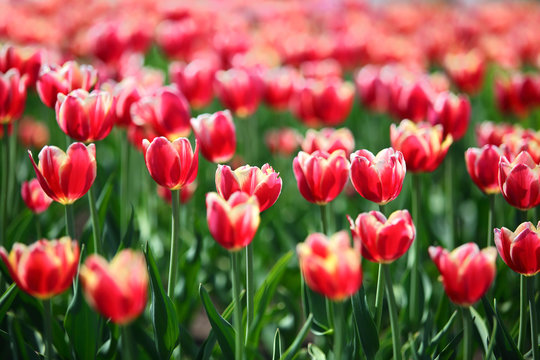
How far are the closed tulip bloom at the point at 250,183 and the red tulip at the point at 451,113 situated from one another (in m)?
0.84

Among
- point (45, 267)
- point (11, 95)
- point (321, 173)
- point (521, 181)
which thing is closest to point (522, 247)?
point (521, 181)

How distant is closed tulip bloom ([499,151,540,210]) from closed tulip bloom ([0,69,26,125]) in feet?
4.13

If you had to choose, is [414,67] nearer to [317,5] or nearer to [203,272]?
[203,272]

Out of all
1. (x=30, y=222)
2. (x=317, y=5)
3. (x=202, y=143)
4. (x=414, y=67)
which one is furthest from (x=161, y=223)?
(x=317, y=5)

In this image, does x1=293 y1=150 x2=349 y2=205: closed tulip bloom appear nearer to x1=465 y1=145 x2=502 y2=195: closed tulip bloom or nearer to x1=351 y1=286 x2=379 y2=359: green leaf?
x1=351 y1=286 x2=379 y2=359: green leaf

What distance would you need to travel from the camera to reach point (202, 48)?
Answer: 3568 mm

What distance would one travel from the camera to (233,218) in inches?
40.6

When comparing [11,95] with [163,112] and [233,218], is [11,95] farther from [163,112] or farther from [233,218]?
[233,218]

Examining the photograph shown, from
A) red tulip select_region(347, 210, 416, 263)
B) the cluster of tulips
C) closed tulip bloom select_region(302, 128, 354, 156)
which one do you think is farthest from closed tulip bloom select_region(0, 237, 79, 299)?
closed tulip bloom select_region(302, 128, 354, 156)

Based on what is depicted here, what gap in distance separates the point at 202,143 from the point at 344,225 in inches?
29.4

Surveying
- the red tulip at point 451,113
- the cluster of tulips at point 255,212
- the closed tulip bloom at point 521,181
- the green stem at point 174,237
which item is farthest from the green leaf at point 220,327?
the red tulip at point 451,113

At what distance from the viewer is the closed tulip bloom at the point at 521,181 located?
4.09 feet

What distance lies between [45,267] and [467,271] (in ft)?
2.39

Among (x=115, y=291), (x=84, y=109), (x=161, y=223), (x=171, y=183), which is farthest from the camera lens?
(x=161, y=223)
